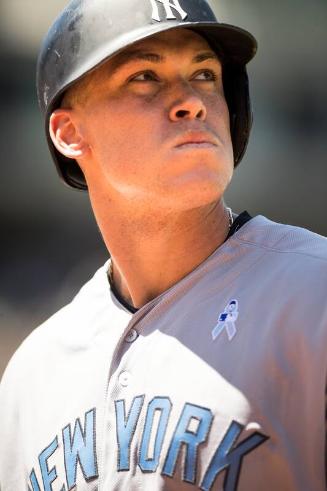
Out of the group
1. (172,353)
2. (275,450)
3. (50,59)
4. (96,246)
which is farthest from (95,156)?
(96,246)

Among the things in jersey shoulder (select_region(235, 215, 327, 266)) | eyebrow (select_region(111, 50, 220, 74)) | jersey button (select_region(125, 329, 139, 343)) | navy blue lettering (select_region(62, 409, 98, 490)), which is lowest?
navy blue lettering (select_region(62, 409, 98, 490))

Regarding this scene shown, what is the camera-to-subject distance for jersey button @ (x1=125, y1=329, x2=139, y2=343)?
2242 millimetres

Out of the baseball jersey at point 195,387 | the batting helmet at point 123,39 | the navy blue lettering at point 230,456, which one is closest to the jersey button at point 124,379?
the baseball jersey at point 195,387

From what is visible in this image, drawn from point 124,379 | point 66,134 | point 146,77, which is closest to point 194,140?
point 146,77

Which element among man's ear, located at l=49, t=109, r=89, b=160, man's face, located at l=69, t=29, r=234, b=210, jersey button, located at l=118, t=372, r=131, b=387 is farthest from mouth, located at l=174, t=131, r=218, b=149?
jersey button, located at l=118, t=372, r=131, b=387

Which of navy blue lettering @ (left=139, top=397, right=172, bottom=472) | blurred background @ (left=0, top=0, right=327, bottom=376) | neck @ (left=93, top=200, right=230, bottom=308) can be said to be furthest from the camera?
blurred background @ (left=0, top=0, right=327, bottom=376)

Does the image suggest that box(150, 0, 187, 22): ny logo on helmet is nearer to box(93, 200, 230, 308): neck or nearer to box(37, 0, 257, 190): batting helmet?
box(37, 0, 257, 190): batting helmet

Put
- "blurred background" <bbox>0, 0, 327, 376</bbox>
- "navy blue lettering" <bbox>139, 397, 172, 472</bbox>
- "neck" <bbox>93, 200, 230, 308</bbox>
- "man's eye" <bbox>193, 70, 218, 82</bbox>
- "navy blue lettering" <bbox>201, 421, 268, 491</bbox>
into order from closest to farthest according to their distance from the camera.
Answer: "navy blue lettering" <bbox>201, 421, 268, 491</bbox>, "navy blue lettering" <bbox>139, 397, 172, 472</bbox>, "neck" <bbox>93, 200, 230, 308</bbox>, "man's eye" <bbox>193, 70, 218, 82</bbox>, "blurred background" <bbox>0, 0, 327, 376</bbox>

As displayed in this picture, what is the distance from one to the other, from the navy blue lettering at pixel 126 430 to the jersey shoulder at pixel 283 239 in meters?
0.49

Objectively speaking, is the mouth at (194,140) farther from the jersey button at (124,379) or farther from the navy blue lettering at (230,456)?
the navy blue lettering at (230,456)

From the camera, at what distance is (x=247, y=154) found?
236 inches

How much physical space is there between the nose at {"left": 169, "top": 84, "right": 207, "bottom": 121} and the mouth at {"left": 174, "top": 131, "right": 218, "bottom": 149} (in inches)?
2.0

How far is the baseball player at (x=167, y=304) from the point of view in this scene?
1872mm

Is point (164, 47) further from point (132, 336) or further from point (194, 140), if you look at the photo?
point (132, 336)
